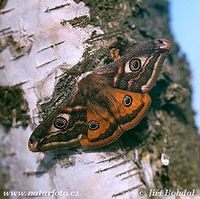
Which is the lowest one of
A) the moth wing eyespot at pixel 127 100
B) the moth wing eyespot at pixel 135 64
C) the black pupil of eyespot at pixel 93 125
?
the black pupil of eyespot at pixel 93 125

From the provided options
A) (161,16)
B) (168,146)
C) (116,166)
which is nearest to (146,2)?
(161,16)

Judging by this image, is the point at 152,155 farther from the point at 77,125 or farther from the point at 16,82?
the point at 16,82

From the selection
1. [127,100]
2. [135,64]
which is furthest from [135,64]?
[127,100]

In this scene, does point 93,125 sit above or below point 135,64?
below

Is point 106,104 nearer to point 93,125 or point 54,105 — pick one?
point 93,125

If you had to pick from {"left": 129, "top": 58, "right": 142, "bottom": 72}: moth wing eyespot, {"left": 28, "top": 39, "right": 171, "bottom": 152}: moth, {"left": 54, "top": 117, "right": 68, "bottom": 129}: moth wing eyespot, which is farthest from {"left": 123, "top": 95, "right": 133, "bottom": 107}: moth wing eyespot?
{"left": 54, "top": 117, "right": 68, "bottom": 129}: moth wing eyespot

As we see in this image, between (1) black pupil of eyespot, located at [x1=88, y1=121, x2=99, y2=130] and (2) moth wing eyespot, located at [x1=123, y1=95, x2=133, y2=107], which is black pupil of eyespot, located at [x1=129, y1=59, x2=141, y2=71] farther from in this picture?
(1) black pupil of eyespot, located at [x1=88, y1=121, x2=99, y2=130]

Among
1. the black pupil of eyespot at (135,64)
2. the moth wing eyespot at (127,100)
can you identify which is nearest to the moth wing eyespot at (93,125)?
the moth wing eyespot at (127,100)

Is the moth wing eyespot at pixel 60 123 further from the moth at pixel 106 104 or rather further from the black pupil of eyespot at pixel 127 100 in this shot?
the black pupil of eyespot at pixel 127 100
